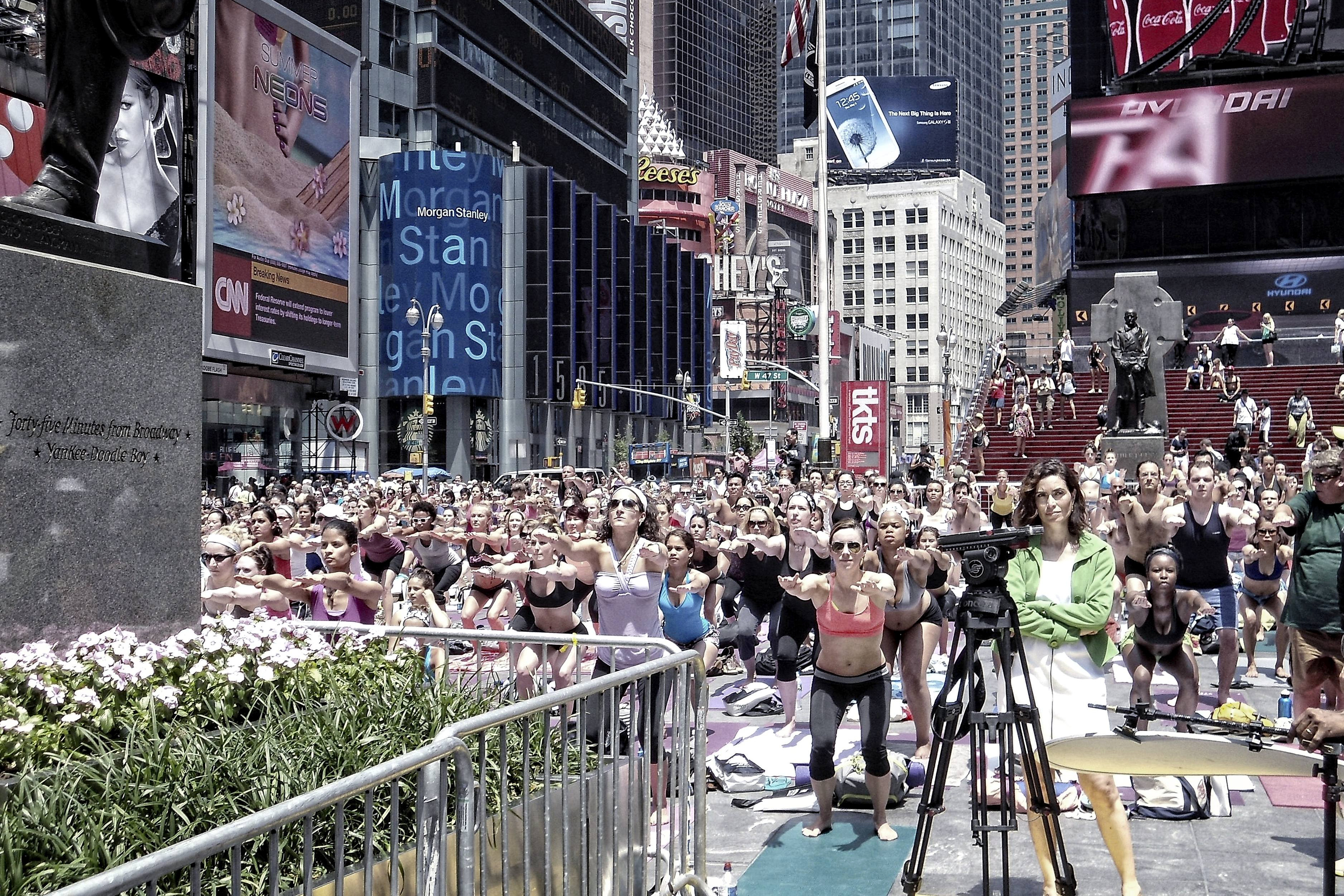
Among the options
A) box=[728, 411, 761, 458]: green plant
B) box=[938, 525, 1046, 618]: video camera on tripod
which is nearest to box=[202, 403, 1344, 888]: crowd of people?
box=[938, 525, 1046, 618]: video camera on tripod

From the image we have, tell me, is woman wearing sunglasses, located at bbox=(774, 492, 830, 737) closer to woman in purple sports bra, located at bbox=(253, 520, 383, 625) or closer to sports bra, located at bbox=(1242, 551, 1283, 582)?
woman in purple sports bra, located at bbox=(253, 520, 383, 625)

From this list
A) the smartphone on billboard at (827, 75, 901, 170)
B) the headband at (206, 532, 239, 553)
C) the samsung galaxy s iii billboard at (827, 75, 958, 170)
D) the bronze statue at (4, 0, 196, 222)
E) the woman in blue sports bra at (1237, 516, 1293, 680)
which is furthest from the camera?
the smartphone on billboard at (827, 75, 901, 170)

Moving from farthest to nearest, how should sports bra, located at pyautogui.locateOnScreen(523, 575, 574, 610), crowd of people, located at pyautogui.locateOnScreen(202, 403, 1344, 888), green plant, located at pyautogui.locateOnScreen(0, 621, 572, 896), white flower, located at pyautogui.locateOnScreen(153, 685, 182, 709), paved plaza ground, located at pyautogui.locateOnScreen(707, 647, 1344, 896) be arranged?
sports bra, located at pyautogui.locateOnScreen(523, 575, 574, 610) < paved plaza ground, located at pyautogui.locateOnScreen(707, 647, 1344, 896) < crowd of people, located at pyautogui.locateOnScreen(202, 403, 1344, 888) < white flower, located at pyautogui.locateOnScreen(153, 685, 182, 709) < green plant, located at pyautogui.locateOnScreen(0, 621, 572, 896)

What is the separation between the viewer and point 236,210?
51250 millimetres

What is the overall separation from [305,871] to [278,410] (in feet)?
189

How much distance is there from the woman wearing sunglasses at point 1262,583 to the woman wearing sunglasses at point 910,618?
382cm

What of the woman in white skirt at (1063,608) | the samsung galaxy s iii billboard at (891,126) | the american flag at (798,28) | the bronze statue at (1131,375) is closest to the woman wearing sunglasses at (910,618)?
the woman in white skirt at (1063,608)

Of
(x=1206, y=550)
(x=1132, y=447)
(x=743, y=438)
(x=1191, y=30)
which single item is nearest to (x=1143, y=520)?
(x=1206, y=550)

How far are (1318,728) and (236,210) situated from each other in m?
51.4

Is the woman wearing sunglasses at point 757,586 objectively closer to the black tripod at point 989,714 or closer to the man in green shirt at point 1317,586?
the man in green shirt at point 1317,586

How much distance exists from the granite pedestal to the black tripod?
3.44 metres

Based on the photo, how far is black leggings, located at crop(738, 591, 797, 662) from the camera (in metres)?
12.8

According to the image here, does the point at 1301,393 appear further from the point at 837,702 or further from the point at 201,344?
the point at 201,344

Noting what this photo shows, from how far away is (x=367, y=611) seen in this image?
1143 cm
